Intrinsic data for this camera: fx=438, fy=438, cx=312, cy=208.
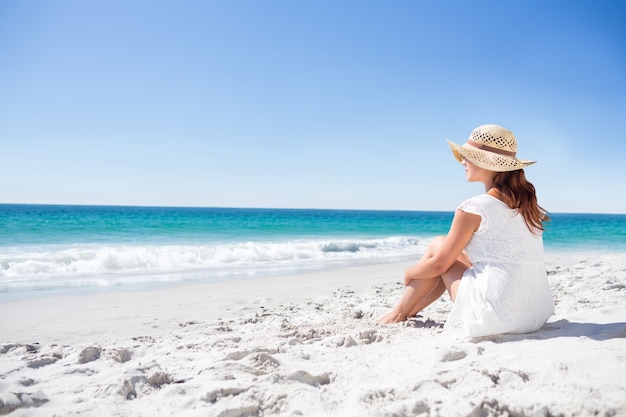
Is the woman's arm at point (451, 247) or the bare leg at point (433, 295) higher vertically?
the woman's arm at point (451, 247)

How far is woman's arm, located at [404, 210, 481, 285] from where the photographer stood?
9.48ft

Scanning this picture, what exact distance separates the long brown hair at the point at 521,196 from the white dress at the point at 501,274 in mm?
47

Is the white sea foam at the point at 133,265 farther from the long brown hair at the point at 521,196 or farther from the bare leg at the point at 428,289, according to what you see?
the long brown hair at the point at 521,196

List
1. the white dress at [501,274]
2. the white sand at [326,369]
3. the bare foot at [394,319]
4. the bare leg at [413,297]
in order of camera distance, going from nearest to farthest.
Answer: the white sand at [326,369] → the white dress at [501,274] → the bare leg at [413,297] → the bare foot at [394,319]

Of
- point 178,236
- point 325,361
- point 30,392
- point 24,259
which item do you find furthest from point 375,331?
point 178,236

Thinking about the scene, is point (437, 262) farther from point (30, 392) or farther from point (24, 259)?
point (24, 259)

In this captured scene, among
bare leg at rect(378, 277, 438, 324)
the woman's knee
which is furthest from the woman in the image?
bare leg at rect(378, 277, 438, 324)

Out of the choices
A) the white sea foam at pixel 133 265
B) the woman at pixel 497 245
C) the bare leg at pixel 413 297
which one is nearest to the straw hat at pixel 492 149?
the woman at pixel 497 245

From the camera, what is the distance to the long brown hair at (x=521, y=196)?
113 inches

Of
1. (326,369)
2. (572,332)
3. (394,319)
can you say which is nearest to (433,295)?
(394,319)

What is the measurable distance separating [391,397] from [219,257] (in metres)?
11.3

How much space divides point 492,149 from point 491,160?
4.5 inches

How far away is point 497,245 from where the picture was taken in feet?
9.54

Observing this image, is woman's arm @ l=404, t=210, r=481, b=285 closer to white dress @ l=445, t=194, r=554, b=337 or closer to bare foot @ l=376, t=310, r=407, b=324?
white dress @ l=445, t=194, r=554, b=337
